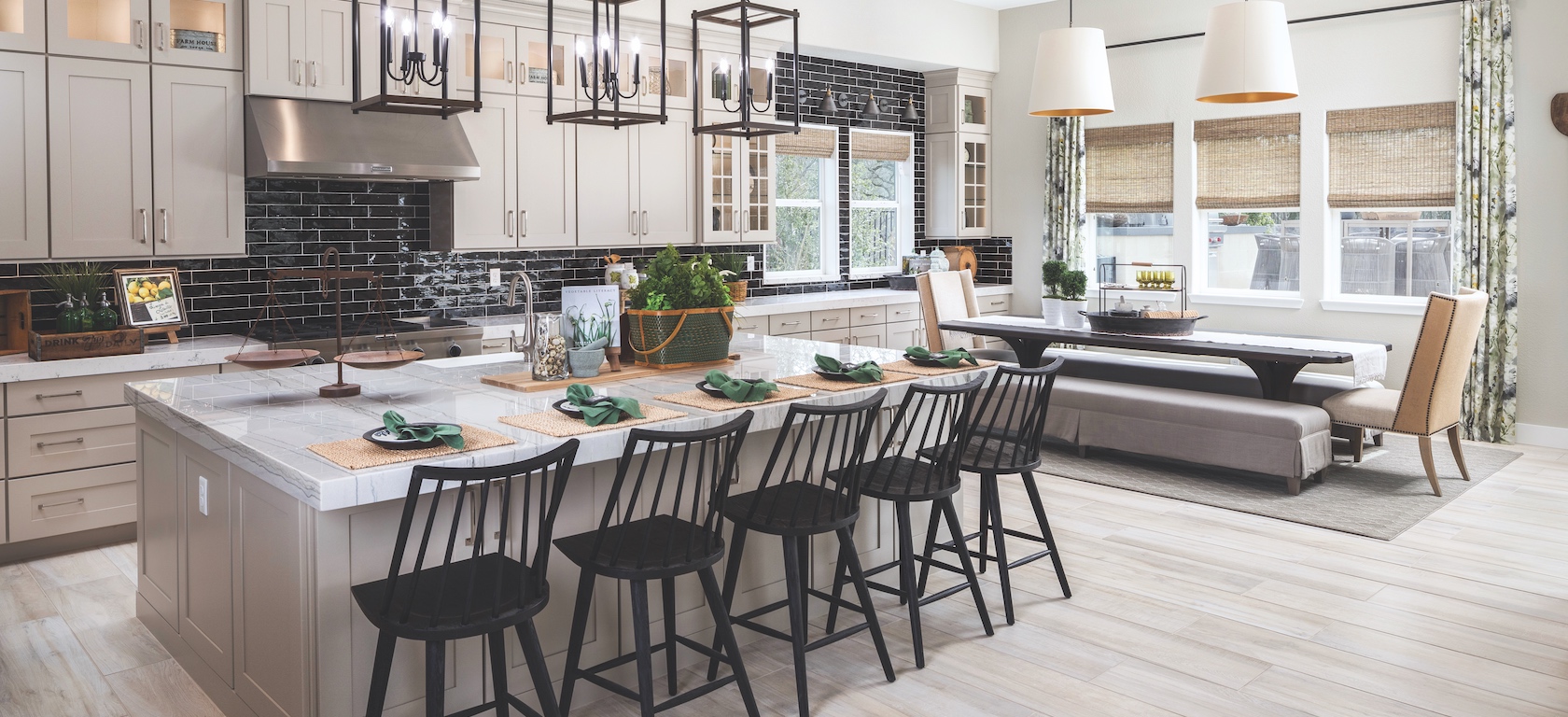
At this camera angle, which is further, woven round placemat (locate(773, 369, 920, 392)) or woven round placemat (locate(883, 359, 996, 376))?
woven round placemat (locate(883, 359, 996, 376))

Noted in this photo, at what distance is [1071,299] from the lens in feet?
21.7

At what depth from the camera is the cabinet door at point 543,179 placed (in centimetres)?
607

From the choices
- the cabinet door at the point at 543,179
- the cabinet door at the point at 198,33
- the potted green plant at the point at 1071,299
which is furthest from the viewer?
the potted green plant at the point at 1071,299

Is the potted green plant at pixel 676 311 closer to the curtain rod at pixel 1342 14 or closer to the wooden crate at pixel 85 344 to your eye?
the wooden crate at pixel 85 344

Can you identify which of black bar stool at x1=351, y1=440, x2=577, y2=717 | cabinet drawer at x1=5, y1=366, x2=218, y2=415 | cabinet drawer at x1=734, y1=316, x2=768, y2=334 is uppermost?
cabinet drawer at x1=734, y1=316, x2=768, y2=334

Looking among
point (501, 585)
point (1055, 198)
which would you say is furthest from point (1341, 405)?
point (501, 585)

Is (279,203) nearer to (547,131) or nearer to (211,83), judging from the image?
(211,83)

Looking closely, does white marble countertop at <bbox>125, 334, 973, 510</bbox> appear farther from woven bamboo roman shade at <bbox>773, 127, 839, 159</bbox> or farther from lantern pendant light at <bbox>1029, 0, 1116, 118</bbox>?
woven bamboo roman shade at <bbox>773, 127, 839, 159</bbox>

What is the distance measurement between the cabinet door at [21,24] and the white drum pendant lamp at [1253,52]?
5.09m

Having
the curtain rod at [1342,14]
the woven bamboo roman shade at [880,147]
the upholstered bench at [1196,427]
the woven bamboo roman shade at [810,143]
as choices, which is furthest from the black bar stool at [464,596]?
the woven bamboo roman shade at [880,147]

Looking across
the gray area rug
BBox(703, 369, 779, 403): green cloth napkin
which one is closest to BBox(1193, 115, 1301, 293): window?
the gray area rug

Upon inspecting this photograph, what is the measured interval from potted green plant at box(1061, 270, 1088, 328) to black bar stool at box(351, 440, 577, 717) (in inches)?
183

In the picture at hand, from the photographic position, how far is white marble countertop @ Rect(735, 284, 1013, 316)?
708 centimetres

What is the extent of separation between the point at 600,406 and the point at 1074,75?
10.9 feet
